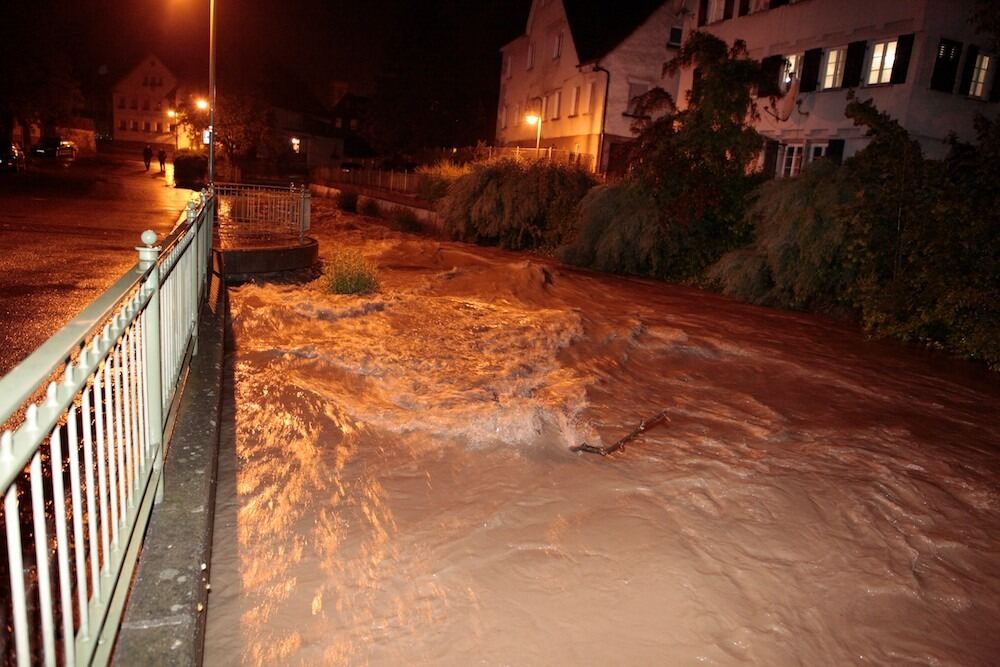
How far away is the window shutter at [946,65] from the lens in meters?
19.2

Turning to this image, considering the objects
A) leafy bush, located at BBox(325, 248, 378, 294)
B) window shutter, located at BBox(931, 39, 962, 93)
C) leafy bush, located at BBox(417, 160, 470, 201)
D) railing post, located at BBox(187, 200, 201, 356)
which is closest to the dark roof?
leafy bush, located at BBox(417, 160, 470, 201)

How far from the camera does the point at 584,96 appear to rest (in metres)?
33.1

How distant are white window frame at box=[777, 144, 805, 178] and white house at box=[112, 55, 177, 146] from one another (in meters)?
75.9

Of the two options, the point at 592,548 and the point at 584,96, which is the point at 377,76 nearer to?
the point at 584,96

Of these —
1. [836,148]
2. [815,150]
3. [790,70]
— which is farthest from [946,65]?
[790,70]

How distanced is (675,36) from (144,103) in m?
72.3

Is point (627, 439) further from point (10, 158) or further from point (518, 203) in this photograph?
point (10, 158)

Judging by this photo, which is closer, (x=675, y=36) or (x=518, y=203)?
(x=518, y=203)

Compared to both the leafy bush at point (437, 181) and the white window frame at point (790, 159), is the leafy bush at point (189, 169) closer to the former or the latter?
the leafy bush at point (437, 181)

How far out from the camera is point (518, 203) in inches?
810

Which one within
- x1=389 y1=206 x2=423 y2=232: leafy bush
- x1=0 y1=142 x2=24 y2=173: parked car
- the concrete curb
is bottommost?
the concrete curb

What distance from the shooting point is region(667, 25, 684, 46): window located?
32.7 meters

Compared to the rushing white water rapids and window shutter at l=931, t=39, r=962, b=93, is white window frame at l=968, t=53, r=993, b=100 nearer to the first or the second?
window shutter at l=931, t=39, r=962, b=93

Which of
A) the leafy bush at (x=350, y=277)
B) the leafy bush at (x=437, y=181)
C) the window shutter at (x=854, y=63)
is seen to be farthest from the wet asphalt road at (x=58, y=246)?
the window shutter at (x=854, y=63)
